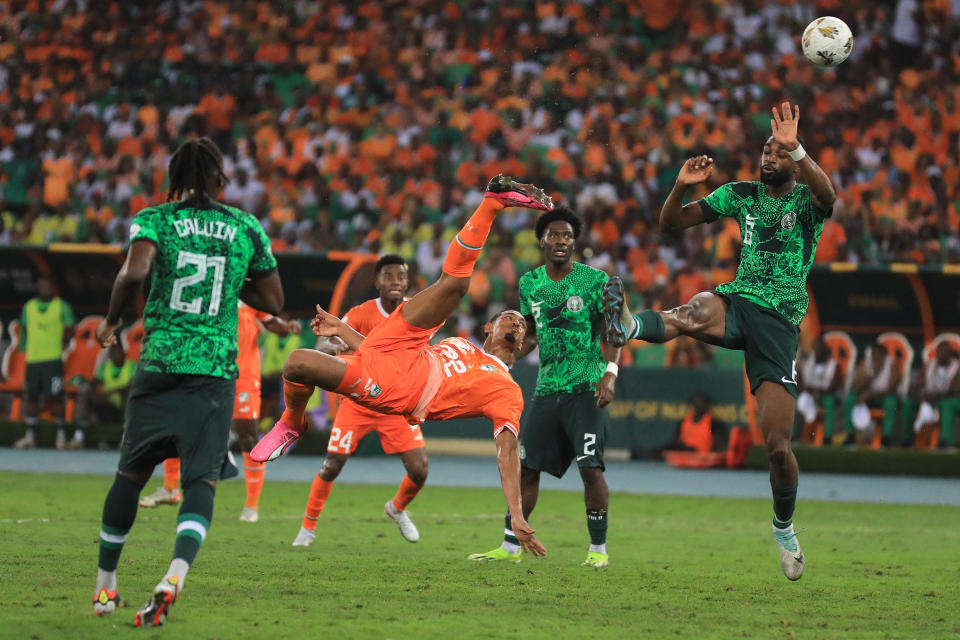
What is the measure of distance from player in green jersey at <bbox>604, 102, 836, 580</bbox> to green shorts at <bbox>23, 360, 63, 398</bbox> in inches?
550

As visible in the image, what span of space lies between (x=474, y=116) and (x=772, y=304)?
17.3m

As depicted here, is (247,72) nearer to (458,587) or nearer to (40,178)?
(40,178)

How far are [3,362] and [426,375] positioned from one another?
13.8 m

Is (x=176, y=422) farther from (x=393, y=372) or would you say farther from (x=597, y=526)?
(x=597, y=526)

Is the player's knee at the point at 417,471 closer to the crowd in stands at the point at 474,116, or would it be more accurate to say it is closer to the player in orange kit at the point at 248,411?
the player in orange kit at the point at 248,411

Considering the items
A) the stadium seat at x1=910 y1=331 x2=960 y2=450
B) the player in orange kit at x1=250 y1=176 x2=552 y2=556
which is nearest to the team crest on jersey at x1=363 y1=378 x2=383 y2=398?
the player in orange kit at x1=250 y1=176 x2=552 y2=556

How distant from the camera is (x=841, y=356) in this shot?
63.1 feet

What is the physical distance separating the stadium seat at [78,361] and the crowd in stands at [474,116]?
233 cm

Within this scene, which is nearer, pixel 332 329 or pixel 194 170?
pixel 194 170

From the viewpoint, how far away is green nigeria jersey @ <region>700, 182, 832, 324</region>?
823 cm

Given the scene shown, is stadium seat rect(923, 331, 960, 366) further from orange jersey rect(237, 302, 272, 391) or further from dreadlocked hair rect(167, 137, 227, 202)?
dreadlocked hair rect(167, 137, 227, 202)

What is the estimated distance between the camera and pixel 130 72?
89.6ft

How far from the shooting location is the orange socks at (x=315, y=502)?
33.1 feet

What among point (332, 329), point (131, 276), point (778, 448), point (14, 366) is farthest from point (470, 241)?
point (14, 366)
